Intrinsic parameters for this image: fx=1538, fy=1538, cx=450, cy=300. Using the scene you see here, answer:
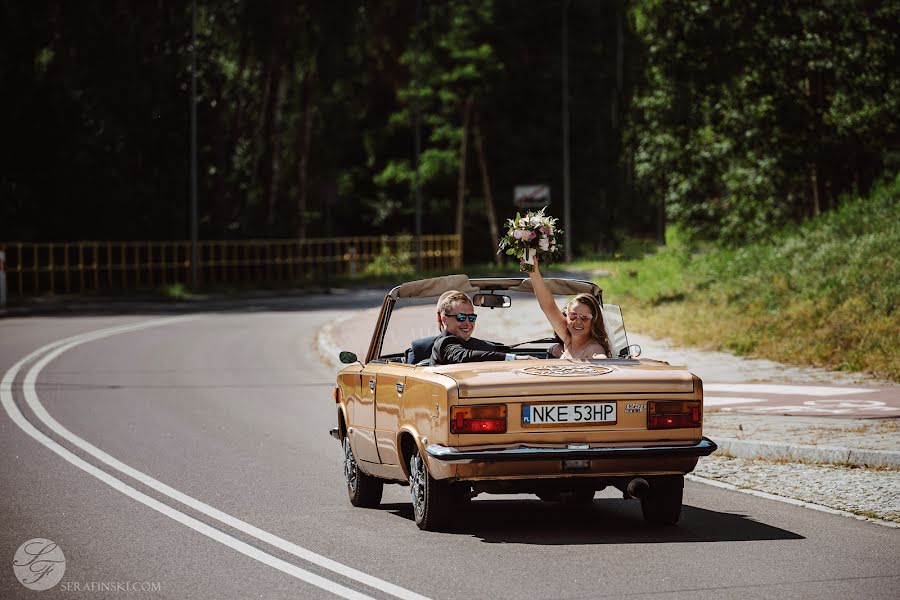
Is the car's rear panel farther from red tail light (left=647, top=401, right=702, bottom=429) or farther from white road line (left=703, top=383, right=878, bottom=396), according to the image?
white road line (left=703, top=383, right=878, bottom=396)

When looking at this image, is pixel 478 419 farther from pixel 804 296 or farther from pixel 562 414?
pixel 804 296

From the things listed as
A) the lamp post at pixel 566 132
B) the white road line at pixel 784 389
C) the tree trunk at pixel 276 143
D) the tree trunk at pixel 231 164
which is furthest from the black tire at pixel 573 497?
the lamp post at pixel 566 132

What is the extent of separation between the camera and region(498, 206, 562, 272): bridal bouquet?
10062 millimetres

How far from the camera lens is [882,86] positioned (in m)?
31.9

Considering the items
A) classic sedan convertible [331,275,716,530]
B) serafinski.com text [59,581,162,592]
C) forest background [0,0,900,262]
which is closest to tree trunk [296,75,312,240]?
forest background [0,0,900,262]

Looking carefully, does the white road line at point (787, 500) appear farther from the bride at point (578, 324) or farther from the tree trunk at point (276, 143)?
the tree trunk at point (276, 143)

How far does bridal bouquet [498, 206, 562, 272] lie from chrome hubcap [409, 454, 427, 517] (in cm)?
160

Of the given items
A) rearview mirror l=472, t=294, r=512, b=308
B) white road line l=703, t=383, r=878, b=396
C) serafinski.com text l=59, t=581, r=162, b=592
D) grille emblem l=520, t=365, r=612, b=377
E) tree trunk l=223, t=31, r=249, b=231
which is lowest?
white road line l=703, t=383, r=878, b=396

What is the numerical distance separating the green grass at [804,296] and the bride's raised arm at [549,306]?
862cm

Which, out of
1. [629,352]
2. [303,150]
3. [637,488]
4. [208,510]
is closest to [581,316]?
[629,352]

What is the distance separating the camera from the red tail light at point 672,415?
8750mm

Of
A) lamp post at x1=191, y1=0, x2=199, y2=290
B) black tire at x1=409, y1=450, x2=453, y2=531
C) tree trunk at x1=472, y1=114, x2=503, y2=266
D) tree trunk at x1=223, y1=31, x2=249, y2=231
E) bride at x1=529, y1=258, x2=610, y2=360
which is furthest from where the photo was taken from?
tree trunk at x1=472, y1=114, x2=503, y2=266

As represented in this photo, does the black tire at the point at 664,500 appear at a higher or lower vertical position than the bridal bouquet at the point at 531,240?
lower

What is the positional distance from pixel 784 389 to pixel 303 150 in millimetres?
42132
